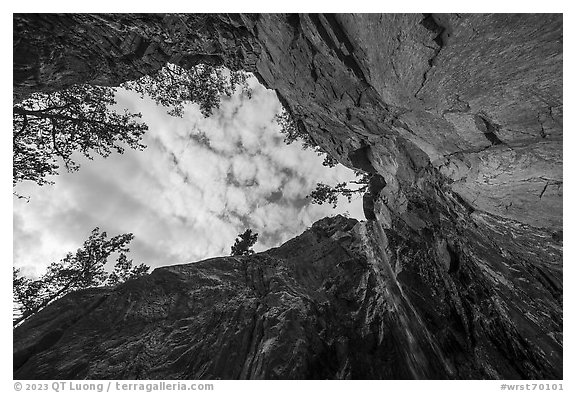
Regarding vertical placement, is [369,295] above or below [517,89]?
below

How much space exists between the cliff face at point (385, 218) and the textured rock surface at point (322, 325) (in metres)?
0.05

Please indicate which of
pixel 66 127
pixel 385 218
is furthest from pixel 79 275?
pixel 385 218

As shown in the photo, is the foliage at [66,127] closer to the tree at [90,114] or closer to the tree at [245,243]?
the tree at [90,114]

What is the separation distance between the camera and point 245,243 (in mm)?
16734

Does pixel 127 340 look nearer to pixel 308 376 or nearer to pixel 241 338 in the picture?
pixel 241 338

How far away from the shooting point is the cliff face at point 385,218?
5023mm

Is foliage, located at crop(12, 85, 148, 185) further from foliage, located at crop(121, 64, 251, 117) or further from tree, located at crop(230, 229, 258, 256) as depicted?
tree, located at crop(230, 229, 258, 256)

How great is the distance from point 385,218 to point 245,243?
867cm

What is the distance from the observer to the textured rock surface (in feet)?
23.1

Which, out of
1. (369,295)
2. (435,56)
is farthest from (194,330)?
(435,56)

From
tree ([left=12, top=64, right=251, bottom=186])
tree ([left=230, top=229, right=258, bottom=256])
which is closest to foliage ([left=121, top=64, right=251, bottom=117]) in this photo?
tree ([left=12, top=64, right=251, bottom=186])

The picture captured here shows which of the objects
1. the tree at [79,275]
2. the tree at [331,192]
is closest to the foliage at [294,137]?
the tree at [331,192]

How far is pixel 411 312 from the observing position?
9023 mm

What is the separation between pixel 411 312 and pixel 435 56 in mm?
7800
